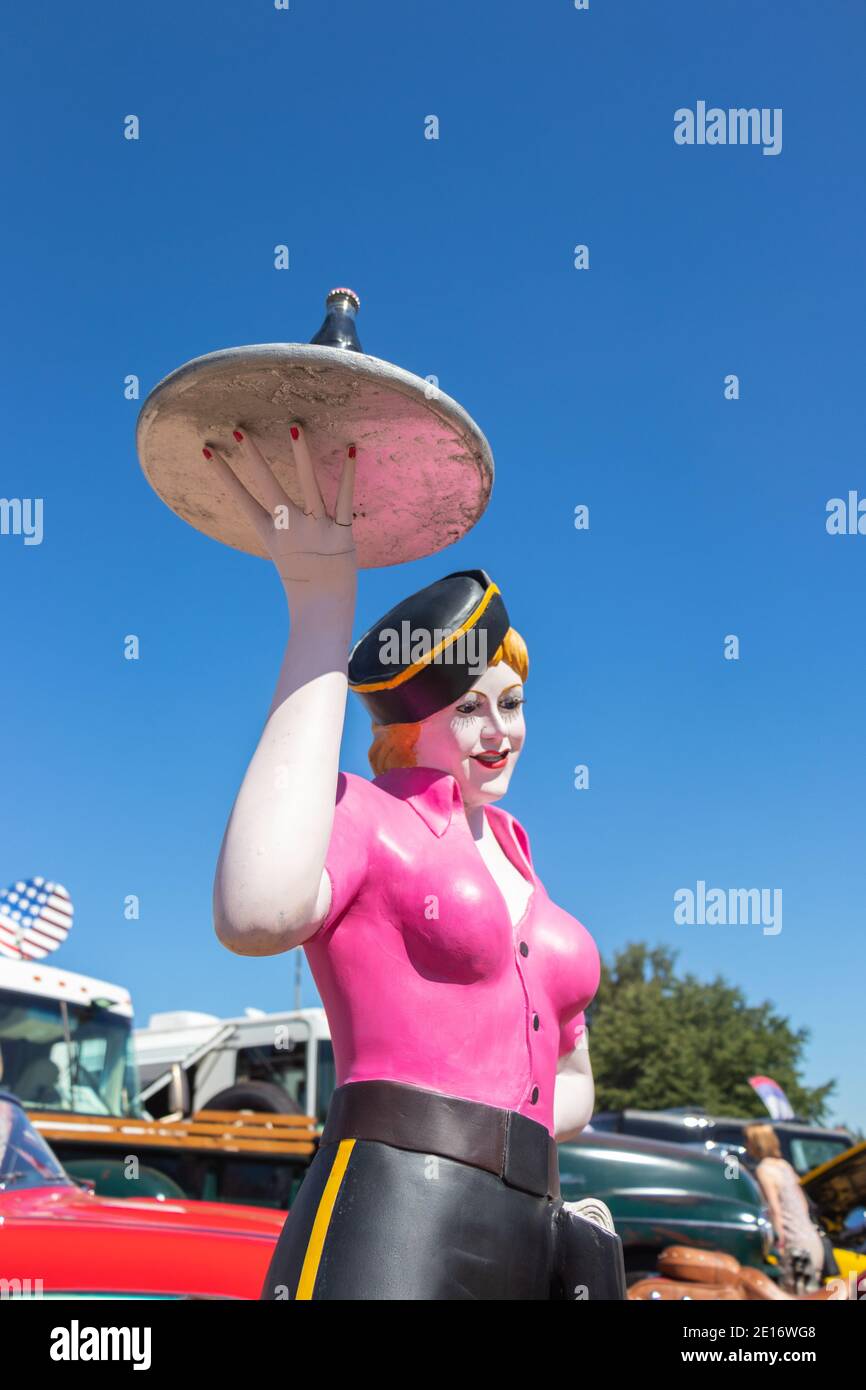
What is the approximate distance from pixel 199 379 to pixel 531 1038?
1.45 m

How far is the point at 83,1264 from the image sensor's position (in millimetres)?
3355

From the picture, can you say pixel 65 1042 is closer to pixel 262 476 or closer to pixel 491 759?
pixel 491 759

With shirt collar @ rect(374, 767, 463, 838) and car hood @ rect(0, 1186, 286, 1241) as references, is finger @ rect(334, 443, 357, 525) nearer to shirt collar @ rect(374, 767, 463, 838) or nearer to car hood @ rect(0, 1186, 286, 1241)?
shirt collar @ rect(374, 767, 463, 838)

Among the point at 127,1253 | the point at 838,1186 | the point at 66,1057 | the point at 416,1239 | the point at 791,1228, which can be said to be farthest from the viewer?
the point at 66,1057

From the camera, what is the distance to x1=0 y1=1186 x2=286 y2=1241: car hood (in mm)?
3736

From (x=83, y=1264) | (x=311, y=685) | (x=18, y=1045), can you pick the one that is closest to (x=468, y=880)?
(x=311, y=685)

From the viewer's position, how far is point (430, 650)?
2568 millimetres

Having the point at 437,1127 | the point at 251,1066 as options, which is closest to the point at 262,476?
the point at 437,1127

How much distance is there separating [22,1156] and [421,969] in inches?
129

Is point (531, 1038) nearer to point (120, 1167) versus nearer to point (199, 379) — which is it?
point (199, 379)

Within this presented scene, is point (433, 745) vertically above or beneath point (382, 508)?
beneath

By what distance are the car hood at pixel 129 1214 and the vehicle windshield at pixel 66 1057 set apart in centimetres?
319

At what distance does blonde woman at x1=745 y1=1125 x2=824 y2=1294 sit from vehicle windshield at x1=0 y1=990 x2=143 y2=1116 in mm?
4380

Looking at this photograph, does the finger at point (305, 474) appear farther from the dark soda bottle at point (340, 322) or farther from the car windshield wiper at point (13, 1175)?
the car windshield wiper at point (13, 1175)
